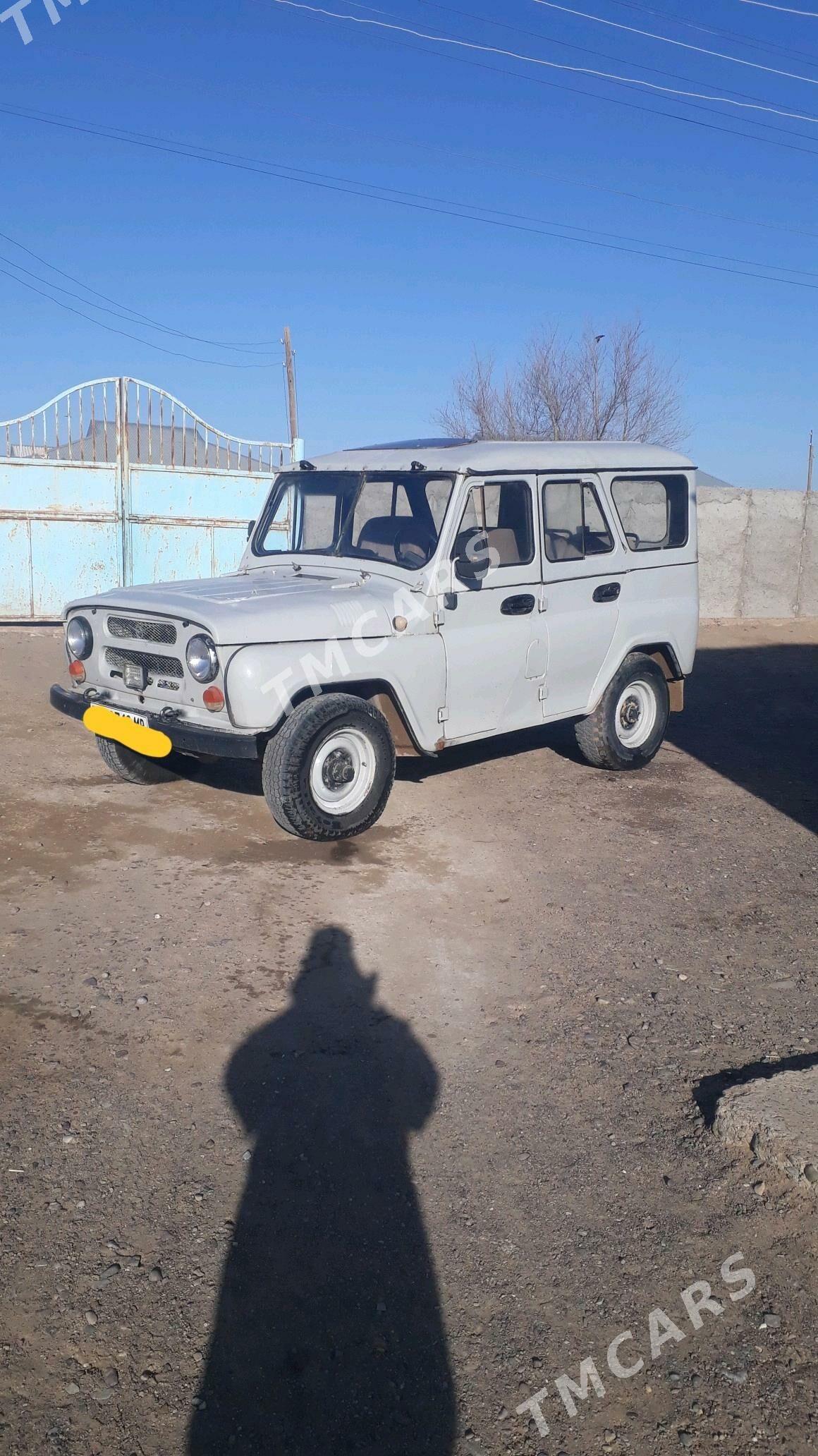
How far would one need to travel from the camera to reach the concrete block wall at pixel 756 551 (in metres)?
17.6

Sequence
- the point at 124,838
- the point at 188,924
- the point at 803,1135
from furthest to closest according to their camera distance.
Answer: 1. the point at 124,838
2. the point at 188,924
3. the point at 803,1135

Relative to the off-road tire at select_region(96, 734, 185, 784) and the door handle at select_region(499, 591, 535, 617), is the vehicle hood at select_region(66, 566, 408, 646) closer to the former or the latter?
the door handle at select_region(499, 591, 535, 617)

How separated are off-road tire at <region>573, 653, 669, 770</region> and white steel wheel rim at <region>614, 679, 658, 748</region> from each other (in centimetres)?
1

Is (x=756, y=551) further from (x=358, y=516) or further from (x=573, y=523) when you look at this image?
(x=358, y=516)

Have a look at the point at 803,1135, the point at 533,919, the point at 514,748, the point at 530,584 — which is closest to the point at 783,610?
the point at 514,748

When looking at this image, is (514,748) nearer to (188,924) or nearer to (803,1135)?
(188,924)

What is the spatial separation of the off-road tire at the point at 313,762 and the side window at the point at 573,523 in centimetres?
182

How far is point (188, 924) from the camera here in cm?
492

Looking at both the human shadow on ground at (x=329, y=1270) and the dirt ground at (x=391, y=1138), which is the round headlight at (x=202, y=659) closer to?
the dirt ground at (x=391, y=1138)

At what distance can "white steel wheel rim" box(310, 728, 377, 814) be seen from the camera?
Answer: 582 centimetres

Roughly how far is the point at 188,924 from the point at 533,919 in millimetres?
1583

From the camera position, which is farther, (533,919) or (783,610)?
(783,610)

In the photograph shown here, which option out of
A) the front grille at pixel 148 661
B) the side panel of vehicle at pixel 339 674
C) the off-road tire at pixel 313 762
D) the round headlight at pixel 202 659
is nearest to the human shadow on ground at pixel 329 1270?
the off-road tire at pixel 313 762

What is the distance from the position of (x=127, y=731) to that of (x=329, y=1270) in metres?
3.64
